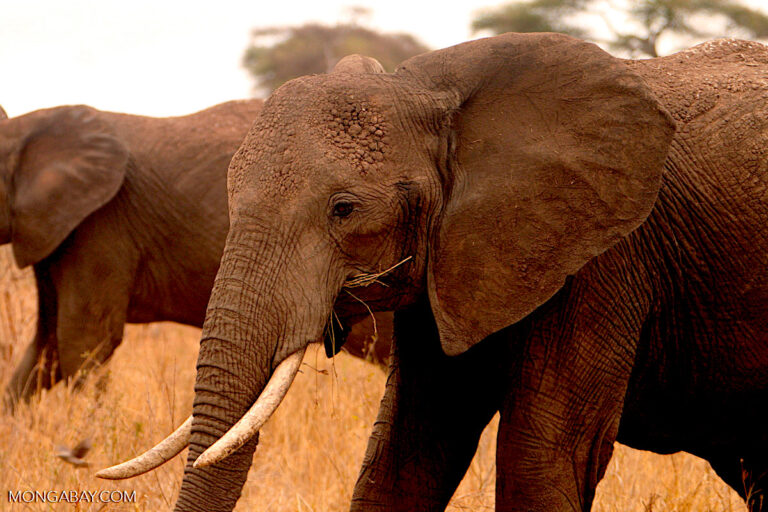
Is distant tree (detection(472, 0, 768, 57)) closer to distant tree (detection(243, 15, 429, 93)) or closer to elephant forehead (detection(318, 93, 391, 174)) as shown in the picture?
distant tree (detection(243, 15, 429, 93))

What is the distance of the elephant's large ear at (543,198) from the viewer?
9.77 ft

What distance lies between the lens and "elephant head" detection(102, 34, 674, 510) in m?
2.83

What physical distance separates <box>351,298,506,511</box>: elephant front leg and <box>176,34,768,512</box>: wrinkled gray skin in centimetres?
8

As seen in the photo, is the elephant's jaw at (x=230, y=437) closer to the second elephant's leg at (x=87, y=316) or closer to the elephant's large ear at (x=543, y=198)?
the elephant's large ear at (x=543, y=198)

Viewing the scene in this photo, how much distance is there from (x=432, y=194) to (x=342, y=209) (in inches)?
10.2

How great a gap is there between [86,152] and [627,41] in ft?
33.3

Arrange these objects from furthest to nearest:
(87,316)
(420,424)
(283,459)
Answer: (87,316) → (283,459) → (420,424)

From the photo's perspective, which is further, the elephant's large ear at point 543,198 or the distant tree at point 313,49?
the distant tree at point 313,49

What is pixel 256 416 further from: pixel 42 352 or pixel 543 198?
pixel 42 352

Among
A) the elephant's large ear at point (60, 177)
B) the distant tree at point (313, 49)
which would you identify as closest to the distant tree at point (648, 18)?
the distant tree at point (313, 49)

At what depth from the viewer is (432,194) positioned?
300cm

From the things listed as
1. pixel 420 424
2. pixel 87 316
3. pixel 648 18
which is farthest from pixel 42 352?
pixel 648 18

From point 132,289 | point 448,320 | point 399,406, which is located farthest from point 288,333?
point 132,289

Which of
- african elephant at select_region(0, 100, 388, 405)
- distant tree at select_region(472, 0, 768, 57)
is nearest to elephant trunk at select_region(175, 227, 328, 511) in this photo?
african elephant at select_region(0, 100, 388, 405)
